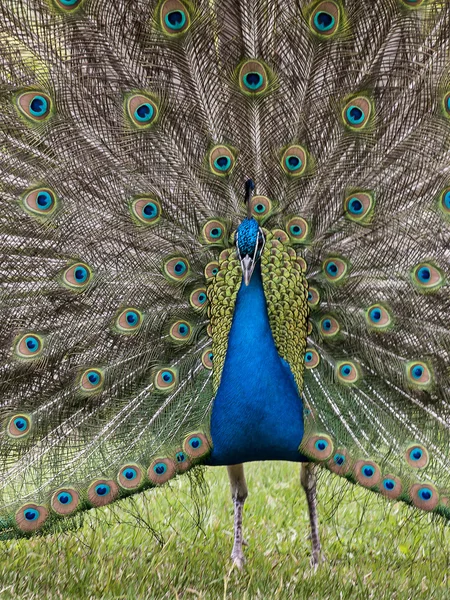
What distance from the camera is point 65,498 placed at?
271 centimetres

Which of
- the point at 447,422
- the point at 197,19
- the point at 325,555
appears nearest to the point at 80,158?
the point at 197,19

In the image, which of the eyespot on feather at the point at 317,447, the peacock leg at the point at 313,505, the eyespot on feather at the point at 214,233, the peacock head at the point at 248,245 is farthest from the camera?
the peacock leg at the point at 313,505

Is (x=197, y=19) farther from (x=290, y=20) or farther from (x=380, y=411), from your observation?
(x=380, y=411)

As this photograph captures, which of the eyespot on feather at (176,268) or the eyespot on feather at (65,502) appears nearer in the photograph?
the eyespot on feather at (65,502)

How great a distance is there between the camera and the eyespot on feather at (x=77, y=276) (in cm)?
280

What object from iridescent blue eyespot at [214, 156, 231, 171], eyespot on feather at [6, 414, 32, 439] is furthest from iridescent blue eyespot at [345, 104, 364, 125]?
eyespot on feather at [6, 414, 32, 439]

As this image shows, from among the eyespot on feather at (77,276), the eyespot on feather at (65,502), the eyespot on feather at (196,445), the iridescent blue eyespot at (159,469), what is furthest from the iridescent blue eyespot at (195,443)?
the eyespot on feather at (77,276)

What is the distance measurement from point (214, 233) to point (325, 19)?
2.37ft

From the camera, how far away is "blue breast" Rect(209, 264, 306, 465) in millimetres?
2707

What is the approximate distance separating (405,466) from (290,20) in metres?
1.36

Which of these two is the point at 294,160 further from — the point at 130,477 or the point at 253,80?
the point at 130,477

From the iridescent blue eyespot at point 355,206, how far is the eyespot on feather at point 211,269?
0.45 m

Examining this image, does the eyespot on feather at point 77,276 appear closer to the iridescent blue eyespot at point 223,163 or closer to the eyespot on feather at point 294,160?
the iridescent blue eyespot at point 223,163

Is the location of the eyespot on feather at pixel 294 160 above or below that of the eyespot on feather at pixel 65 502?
above
